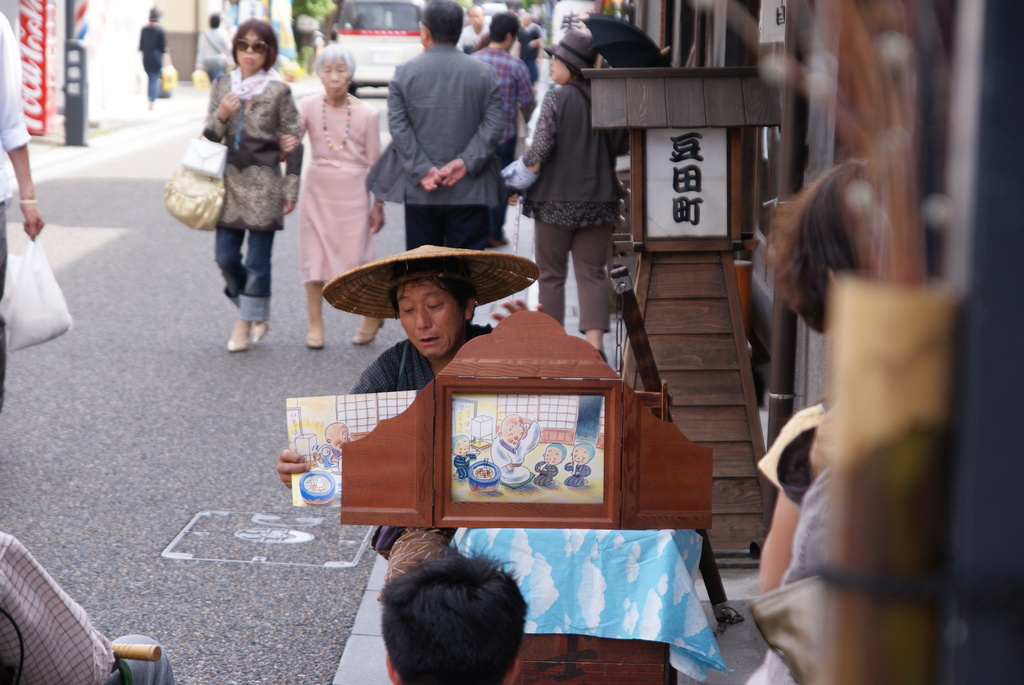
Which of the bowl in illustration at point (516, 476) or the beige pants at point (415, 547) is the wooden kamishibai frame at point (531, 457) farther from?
the beige pants at point (415, 547)

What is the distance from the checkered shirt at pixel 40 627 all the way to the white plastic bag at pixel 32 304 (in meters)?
2.92

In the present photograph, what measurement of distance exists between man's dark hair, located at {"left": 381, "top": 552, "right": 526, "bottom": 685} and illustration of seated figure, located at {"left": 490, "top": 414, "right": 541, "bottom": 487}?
0.44m

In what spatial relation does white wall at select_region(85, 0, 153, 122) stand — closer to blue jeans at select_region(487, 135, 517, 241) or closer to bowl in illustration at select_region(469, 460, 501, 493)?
blue jeans at select_region(487, 135, 517, 241)

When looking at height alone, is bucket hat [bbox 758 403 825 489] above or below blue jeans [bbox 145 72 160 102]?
below

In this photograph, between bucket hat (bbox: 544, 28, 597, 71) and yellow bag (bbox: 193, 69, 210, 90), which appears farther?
yellow bag (bbox: 193, 69, 210, 90)

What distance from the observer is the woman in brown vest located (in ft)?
19.1

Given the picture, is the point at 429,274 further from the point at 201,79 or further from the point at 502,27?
the point at 201,79

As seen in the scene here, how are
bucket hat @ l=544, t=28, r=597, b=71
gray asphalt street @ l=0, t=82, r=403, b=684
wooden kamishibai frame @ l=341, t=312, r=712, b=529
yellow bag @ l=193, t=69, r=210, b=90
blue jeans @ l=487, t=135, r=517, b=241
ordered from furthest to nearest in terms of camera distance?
yellow bag @ l=193, t=69, r=210, b=90
blue jeans @ l=487, t=135, r=517, b=241
bucket hat @ l=544, t=28, r=597, b=71
gray asphalt street @ l=0, t=82, r=403, b=684
wooden kamishibai frame @ l=341, t=312, r=712, b=529

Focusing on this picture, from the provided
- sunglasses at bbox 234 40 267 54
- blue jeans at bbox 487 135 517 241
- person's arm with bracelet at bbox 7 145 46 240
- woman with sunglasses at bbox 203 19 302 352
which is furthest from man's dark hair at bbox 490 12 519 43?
person's arm with bracelet at bbox 7 145 46 240

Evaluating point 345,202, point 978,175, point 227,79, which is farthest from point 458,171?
point 978,175

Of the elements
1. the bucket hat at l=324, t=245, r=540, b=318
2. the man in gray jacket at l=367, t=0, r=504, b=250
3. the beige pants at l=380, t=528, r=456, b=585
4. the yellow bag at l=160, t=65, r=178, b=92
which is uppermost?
the yellow bag at l=160, t=65, r=178, b=92

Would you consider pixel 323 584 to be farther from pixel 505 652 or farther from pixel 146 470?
pixel 505 652

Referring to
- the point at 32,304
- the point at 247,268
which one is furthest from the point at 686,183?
the point at 247,268

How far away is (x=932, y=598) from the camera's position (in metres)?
0.86
